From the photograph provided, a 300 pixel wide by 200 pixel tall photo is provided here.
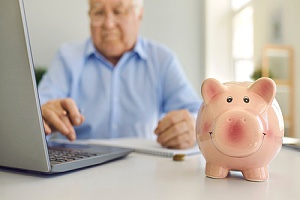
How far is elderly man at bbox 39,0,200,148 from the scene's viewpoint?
131 cm

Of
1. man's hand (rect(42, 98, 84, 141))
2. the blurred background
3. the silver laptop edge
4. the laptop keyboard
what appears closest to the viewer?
the silver laptop edge

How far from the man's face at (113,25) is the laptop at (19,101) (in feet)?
2.80

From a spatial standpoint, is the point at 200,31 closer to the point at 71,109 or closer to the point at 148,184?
the point at 71,109

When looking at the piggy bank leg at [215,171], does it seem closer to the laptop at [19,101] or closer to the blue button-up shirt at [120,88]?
the laptop at [19,101]

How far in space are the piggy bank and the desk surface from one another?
0.03 metres

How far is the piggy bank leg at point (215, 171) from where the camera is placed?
1.61 ft

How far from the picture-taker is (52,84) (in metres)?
1.31

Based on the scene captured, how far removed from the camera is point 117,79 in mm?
1368

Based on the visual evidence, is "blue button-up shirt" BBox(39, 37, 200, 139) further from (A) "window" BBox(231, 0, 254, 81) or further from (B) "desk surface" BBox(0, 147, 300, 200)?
(B) "desk surface" BBox(0, 147, 300, 200)

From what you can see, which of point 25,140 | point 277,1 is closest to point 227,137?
point 25,140

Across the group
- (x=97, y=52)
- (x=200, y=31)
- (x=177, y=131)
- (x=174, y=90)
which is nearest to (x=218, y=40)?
(x=200, y=31)

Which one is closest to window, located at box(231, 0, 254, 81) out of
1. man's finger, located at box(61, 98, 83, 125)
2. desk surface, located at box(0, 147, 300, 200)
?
man's finger, located at box(61, 98, 83, 125)

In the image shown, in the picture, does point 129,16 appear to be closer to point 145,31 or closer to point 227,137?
point 145,31

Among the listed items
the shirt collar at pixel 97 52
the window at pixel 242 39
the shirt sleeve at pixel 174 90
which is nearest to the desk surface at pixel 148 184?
the shirt sleeve at pixel 174 90
